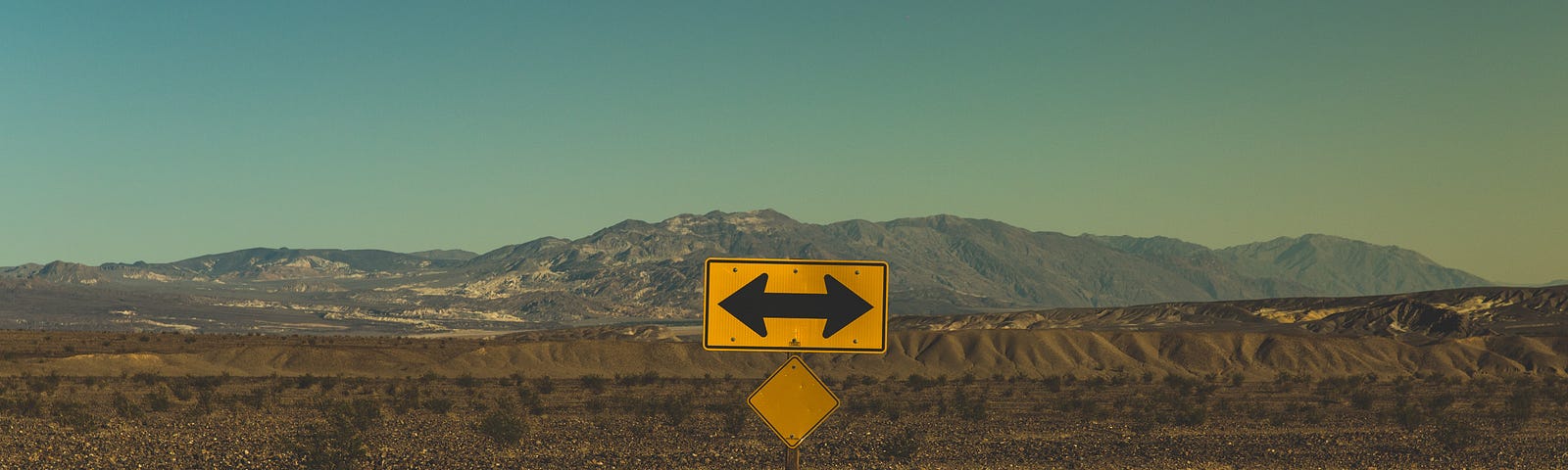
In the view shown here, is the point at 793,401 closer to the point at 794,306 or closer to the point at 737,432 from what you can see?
the point at 794,306

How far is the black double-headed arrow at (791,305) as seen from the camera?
1432 centimetres

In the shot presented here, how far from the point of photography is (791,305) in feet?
47.3

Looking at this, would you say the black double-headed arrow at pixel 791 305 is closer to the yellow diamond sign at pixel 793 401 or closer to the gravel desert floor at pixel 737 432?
the yellow diamond sign at pixel 793 401

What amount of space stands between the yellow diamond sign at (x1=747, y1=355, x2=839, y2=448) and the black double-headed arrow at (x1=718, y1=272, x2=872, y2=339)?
474mm

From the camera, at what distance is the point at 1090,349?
332ft

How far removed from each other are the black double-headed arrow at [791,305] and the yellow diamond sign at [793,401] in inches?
18.7

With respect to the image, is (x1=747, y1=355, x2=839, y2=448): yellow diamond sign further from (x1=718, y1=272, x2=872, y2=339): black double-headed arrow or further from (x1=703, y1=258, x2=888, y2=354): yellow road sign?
(x1=718, y1=272, x2=872, y2=339): black double-headed arrow

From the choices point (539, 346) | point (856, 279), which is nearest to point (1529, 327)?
point (539, 346)

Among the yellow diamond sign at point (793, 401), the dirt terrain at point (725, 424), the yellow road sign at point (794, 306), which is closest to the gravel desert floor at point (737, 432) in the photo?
the dirt terrain at point (725, 424)

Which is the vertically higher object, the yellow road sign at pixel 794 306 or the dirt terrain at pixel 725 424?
the yellow road sign at pixel 794 306

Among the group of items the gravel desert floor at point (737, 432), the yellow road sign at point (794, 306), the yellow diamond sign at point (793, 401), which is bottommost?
the gravel desert floor at point (737, 432)

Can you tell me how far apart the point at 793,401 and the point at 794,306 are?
0.98 metres

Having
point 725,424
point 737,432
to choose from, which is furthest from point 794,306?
point 725,424

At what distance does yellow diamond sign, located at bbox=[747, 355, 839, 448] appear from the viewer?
14242 mm
